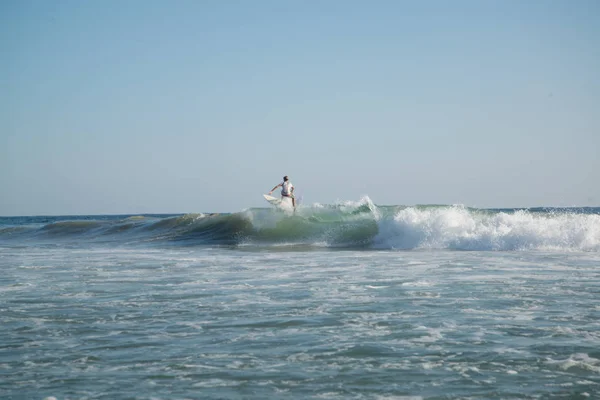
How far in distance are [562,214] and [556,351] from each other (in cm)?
1944

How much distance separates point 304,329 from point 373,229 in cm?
1787

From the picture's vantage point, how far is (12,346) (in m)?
5.69

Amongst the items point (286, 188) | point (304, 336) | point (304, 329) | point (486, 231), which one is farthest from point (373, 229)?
point (304, 336)

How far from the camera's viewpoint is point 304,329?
20.5 ft

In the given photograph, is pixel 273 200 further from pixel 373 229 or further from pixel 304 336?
pixel 304 336

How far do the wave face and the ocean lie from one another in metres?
4.73

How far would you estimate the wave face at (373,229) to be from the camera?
18.9 metres

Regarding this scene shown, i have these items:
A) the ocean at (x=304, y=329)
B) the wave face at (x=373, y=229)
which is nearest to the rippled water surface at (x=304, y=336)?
the ocean at (x=304, y=329)

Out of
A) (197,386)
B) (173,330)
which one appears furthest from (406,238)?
(197,386)

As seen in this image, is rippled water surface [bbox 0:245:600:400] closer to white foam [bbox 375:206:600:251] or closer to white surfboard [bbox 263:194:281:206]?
white foam [bbox 375:206:600:251]

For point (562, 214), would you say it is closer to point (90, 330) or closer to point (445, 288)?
point (445, 288)

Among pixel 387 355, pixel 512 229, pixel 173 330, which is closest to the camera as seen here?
pixel 387 355

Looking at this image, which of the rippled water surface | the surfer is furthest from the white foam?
the rippled water surface

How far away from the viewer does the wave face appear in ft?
62.0
